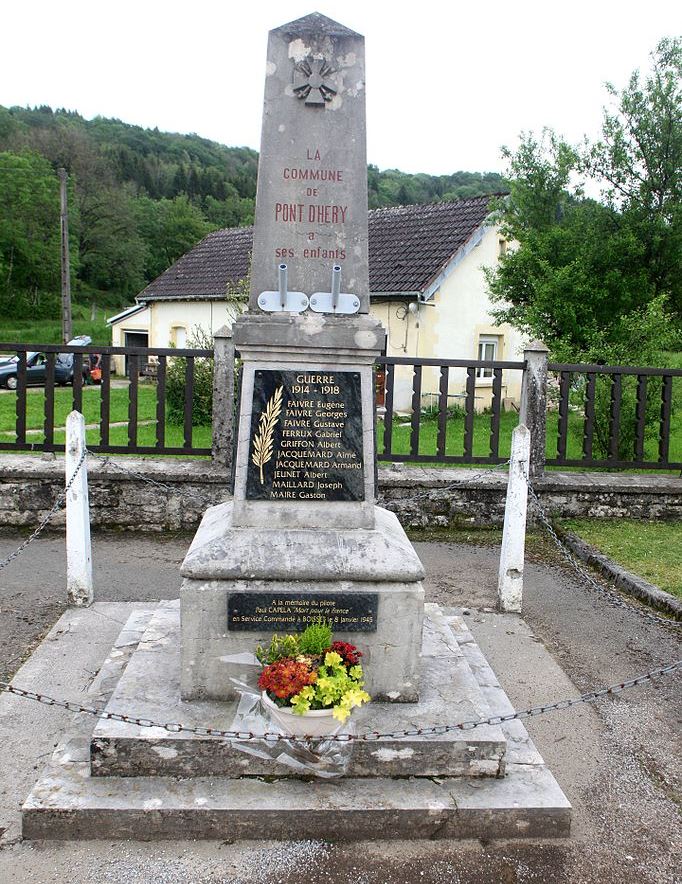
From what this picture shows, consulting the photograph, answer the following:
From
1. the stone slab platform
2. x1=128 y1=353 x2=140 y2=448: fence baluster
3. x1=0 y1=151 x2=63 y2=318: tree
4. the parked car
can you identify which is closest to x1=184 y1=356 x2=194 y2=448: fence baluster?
x1=128 y1=353 x2=140 y2=448: fence baluster

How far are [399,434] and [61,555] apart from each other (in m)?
8.17

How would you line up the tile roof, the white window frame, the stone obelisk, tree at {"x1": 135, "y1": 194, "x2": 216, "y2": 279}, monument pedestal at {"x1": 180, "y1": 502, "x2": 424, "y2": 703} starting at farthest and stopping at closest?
1. tree at {"x1": 135, "y1": 194, "x2": 216, "y2": 279}
2. the white window frame
3. the tile roof
4. the stone obelisk
5. monument pedestal at {"x1": 180, "y1": 502, "x2": 424, "y2": 703}

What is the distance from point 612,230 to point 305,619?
9.47 metres

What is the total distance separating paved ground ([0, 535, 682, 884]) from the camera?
3.07 m

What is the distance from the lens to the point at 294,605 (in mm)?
3846

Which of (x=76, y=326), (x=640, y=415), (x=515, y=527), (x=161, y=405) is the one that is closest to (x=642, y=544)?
(x=640, y=415)

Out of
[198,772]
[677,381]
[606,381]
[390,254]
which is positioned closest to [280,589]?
[198,772]

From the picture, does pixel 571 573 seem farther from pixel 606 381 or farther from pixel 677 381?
pixel 677 381

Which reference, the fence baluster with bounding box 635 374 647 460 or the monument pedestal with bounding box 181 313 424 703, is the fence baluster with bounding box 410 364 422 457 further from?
the monument pedestal with bounding box 181 313 424 703

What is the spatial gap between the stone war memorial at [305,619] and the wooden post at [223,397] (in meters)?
3.70

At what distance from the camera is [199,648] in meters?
3.82

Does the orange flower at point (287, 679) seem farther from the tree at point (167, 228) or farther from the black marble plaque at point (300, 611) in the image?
the tree at point (167, 228)

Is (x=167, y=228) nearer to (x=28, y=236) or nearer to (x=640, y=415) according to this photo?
(x=28, y=236)

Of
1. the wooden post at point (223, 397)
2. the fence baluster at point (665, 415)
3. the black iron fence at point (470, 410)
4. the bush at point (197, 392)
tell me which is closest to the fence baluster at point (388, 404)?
the black iron fence at point (470, 410)
